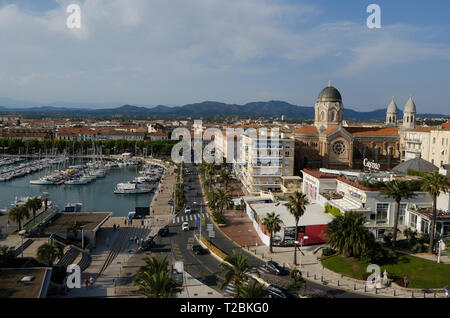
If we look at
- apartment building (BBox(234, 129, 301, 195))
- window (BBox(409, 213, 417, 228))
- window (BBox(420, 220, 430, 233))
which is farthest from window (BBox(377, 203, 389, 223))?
apartment building (BBox(234, 129, 301, 195))

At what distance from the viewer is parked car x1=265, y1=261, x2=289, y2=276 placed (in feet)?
95.5

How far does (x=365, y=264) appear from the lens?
29.6 metres

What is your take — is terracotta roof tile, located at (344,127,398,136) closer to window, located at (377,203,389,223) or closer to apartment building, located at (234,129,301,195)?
apartment building, located at (234,129,301,195)

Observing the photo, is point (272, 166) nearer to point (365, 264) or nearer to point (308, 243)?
point (308, 243)

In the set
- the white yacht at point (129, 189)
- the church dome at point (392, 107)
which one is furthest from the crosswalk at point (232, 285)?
the church dome at point (392, 107)

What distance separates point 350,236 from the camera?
98.5 feet

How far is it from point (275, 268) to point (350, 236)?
669 cm

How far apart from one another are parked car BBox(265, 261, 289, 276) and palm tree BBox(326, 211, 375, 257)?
4942mm

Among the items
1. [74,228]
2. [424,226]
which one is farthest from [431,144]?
[74,228]

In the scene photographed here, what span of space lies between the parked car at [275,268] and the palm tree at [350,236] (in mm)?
4942

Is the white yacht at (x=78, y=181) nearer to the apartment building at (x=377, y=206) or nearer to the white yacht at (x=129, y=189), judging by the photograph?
the white yacht at (x=129, y=189)

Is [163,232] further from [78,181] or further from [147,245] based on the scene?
[78,181]
